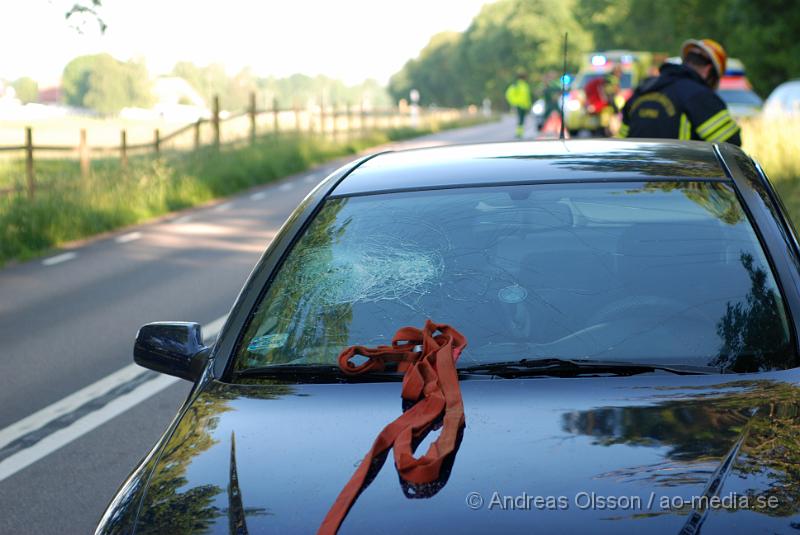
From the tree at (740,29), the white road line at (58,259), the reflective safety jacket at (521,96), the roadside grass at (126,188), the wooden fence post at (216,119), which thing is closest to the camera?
the white road line at (58,259)

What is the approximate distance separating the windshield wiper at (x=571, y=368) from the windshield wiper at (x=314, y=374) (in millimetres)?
203

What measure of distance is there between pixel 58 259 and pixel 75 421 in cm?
851

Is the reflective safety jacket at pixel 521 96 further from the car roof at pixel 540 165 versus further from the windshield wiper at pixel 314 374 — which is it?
the windshield wiper at pixel 314 374

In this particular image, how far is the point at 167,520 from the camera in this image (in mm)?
2701

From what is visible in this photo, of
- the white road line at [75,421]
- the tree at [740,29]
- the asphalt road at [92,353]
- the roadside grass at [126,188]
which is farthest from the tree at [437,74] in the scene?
the white road line at [75,421]

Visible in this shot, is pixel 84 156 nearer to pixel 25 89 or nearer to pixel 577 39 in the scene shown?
pixel 577 39

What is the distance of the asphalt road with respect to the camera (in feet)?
19.2

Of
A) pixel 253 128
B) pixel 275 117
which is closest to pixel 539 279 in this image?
pixel 253 128

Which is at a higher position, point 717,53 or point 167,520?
point 717,53

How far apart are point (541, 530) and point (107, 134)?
169 ft

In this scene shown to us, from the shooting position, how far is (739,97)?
29484 millimetres

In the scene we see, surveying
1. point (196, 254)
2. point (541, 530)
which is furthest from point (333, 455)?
point (196, 254)

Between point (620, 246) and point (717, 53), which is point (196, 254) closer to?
point (717, 53)

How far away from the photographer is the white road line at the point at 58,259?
14.9m
